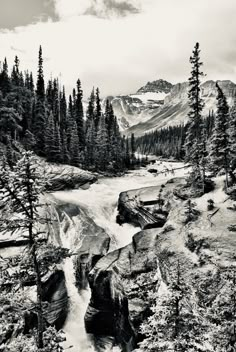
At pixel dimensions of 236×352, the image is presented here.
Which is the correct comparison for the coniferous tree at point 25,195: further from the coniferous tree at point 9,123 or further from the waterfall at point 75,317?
the coniferous tree at point 9,123

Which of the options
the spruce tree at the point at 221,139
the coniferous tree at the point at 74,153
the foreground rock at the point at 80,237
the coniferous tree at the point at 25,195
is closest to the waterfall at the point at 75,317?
the foreground rock at the point at 80,237

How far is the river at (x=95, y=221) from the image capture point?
23.1 metres

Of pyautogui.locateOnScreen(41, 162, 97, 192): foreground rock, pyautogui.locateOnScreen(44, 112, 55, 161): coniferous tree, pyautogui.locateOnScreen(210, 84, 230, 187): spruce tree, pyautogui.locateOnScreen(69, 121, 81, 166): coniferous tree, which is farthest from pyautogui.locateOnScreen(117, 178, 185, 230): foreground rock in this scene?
pyautogui.locateOnScreen(69, 121, 81, 166): coniferous tree

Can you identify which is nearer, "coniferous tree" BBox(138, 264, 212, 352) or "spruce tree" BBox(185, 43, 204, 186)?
"coniferous tree" BBox(138, 264, 212, 352)

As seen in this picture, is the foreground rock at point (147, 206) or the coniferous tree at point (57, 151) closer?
the foreground rock at point (147, 206)

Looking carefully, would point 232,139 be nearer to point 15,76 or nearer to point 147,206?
point 147,206

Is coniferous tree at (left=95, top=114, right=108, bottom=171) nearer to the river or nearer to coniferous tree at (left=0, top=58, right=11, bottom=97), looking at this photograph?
the river

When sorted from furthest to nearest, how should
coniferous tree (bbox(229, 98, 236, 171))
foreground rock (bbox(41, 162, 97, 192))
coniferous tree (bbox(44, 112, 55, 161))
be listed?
coniferous tree (bbox(44, 112, 55, 161))
foreground rock (bbox(41, 162, 97, 192))
coniferous tree (bbox(229, 98, 236, 171))

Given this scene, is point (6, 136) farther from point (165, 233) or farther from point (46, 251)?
point (46, 251)

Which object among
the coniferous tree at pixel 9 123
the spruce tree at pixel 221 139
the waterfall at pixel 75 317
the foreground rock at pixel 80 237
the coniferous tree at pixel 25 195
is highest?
the coniferous tree at pixel 9 123

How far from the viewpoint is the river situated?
23.1m

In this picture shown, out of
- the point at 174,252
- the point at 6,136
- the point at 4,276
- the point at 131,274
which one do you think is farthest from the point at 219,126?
the point at 6,136

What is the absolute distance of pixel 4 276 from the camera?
9.53 metres

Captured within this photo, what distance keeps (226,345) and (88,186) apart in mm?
39508
